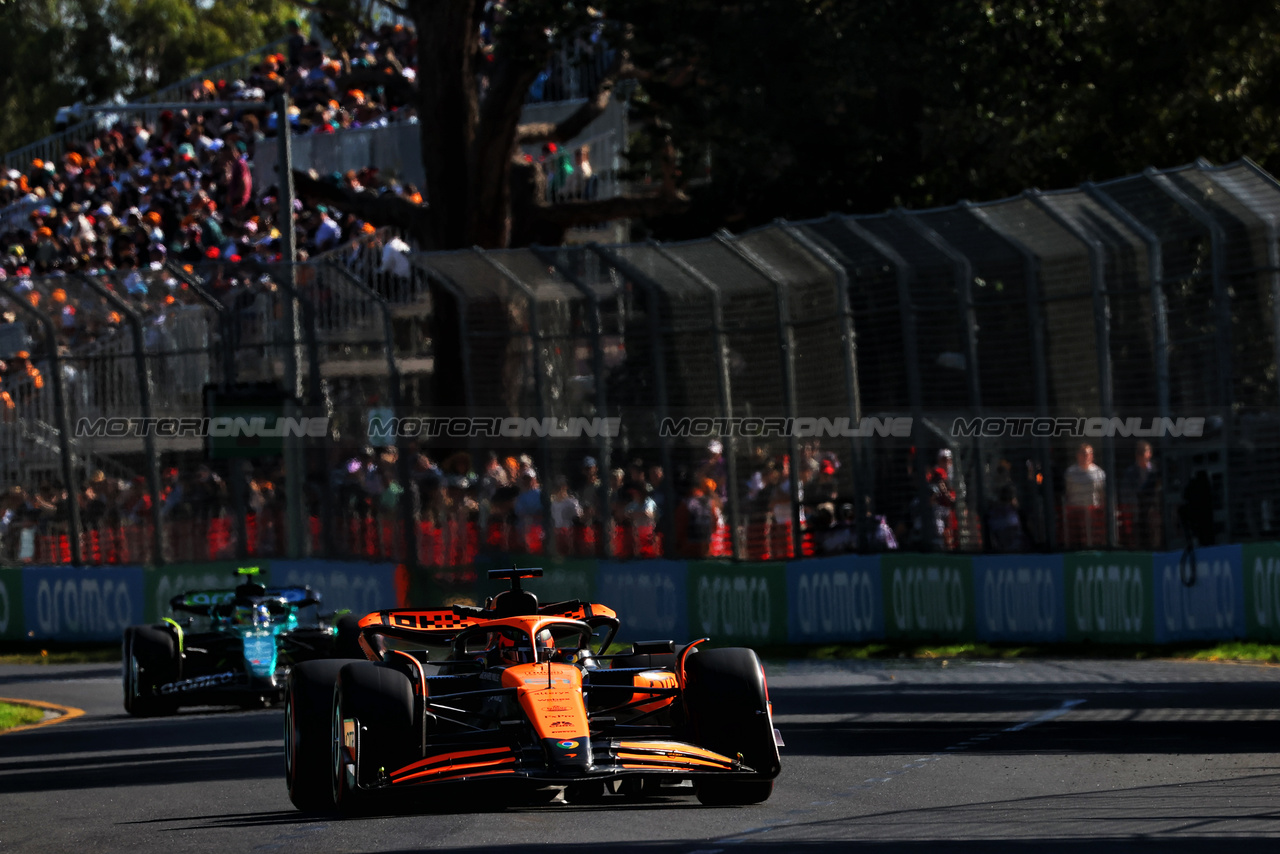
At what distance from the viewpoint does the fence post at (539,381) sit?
65.1 ft

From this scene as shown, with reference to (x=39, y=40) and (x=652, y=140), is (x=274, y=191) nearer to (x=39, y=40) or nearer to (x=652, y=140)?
(x=652, y=140)

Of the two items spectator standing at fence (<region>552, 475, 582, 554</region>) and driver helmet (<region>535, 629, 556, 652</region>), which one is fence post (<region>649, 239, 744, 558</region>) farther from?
driver helmet (<region>535, 629, 556, 652</region>)

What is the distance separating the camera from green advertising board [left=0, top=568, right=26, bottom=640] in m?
24.0

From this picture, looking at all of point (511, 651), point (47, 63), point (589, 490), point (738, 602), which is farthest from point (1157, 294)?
point (47, 63)

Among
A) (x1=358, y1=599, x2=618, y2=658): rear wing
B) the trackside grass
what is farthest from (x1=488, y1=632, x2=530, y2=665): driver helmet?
the trackside grass

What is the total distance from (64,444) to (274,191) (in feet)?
53.6

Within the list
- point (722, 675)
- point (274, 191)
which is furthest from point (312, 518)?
point (274, 191)

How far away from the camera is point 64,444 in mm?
23000

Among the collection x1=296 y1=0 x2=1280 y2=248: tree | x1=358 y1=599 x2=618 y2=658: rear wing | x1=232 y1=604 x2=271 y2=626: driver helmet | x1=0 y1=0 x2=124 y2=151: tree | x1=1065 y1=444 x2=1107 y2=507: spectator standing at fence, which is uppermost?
x1=0 y1=0 x2=124 y2=151: tree

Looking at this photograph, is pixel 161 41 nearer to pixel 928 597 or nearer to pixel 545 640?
pixel 928 597

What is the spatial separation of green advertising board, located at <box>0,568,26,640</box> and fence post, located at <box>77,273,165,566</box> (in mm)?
2077

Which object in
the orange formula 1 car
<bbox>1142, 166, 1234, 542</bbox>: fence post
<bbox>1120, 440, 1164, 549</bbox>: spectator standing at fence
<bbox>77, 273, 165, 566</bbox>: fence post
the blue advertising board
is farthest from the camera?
the blue advertising board

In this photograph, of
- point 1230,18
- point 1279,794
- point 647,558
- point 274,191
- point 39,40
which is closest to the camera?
point 1279,794

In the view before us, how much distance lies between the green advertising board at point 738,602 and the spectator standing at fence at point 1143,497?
3.48 meters
